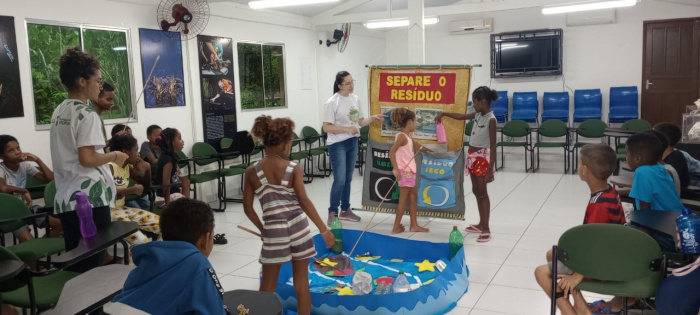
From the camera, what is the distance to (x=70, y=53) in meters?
2.86

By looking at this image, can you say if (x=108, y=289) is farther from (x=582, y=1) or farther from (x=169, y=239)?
(x=582, y=1)

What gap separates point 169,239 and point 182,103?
18.2ft

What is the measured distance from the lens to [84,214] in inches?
112

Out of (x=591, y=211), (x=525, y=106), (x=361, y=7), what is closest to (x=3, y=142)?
(x=591, y=211)

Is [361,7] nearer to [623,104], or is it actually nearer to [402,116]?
[623,104]

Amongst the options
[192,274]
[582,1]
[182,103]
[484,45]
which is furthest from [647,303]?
[484,45]

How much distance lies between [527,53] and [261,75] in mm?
5424

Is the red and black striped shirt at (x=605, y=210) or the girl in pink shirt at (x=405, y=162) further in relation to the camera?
the girl in pink shirt at (x=405, y=162)

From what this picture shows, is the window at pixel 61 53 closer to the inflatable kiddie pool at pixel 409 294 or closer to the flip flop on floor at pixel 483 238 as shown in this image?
the inflatable kiddie pool at pixel 409 294

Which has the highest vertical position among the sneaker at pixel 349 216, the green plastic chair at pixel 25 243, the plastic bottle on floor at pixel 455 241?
the green plastic chair at pixel 25 243

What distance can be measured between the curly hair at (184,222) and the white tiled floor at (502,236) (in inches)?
83.0

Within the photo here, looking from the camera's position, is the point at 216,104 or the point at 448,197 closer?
the point at 448,197

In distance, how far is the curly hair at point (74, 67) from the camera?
2.85 m

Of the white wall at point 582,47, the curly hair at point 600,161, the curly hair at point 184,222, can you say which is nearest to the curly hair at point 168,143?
the curly hair at point 184,222
